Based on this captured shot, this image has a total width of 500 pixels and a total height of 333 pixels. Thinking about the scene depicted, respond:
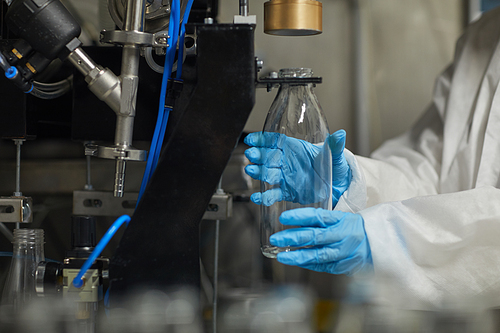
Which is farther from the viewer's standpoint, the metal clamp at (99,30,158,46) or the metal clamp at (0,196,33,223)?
the metal clamp at (0,196,33,223)

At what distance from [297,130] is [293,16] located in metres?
0.28

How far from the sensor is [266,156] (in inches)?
35.1

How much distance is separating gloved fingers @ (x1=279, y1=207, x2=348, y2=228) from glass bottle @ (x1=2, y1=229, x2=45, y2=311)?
429mm

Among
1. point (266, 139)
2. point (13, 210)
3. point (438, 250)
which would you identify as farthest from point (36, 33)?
point (438, 250)

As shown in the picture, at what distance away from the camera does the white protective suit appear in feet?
2.33

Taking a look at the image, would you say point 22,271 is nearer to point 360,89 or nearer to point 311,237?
point 311,237

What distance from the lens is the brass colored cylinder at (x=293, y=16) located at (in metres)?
0.60

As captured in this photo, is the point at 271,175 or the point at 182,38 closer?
the point at 182,38

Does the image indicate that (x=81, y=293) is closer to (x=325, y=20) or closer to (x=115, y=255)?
(x=115, y=255)

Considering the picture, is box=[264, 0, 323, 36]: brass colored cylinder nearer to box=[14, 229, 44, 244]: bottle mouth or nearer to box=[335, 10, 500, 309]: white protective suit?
box=[335, 10, 500, 309]: white protective suit

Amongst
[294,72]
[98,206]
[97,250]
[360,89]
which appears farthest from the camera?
[360,89]

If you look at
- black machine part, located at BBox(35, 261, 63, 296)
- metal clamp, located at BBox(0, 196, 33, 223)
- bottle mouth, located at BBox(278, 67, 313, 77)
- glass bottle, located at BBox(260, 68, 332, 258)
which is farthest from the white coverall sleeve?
metal clamp, located at BBox(0, 196, 33, 223)

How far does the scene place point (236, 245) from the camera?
143cm

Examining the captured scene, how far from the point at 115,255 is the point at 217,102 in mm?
275
